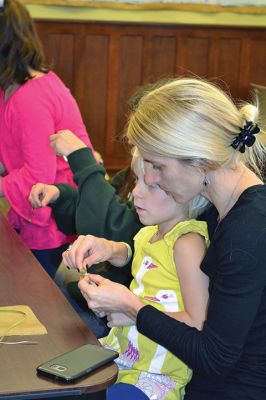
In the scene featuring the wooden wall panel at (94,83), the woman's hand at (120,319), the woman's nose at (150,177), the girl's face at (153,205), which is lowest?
the wooden wall panel at (94,83)

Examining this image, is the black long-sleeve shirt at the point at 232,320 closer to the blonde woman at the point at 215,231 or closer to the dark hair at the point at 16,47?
the blonde woman at the point at 215,231

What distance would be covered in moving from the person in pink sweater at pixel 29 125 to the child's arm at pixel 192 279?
1129mm

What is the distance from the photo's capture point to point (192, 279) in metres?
1.57

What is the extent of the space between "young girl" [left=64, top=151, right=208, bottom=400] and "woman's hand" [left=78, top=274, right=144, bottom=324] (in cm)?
4

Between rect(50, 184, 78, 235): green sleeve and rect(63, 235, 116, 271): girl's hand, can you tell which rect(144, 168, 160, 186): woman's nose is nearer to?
rect(63, 235, 116, 271): girl's hand

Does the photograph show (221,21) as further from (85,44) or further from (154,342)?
(154,342)

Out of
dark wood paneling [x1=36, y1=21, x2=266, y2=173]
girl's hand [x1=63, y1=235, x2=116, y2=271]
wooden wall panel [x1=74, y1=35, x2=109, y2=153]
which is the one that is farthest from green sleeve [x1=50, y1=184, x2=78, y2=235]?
wooden wall panel [x1=74, y1=35, x2=109, y2=153]

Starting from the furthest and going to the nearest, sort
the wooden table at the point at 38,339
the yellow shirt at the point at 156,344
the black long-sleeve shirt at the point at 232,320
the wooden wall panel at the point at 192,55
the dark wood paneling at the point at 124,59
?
the wooden wall panel at the point at 192,55, the dark wood paneling at the point at 124,59, the yellow shirt at the point at 156,344, the black long-sleeve shirt at the point at 232,320, the wooden table at the point at 38,339

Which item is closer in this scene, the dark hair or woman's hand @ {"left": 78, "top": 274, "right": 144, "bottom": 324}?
woman's hand @ {"left": 78, "top": 274, "right": 144, "bottom": 324}

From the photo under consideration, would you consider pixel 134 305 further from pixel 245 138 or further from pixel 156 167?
pixel 245 138

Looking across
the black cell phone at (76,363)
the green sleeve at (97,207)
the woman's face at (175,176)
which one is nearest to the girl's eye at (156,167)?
the woman's face at (175,176)

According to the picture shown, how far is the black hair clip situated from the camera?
151cm

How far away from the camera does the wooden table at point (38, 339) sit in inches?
49.2

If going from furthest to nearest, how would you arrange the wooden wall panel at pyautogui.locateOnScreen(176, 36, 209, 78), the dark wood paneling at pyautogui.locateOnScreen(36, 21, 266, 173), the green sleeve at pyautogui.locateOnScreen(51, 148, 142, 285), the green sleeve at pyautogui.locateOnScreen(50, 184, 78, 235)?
the wooden wall panel at pyautogui.locateOnScreen(176, 36, 209, 78) → the dark wood paneling at pyautogui.locateOnScreen(36, 21, 266, 173) → the green sleeve at pyautogui.locateOnScreen(50, 184, 78, 235) → the green sleeve at pyautogui.locateOnScreen(51, 148, 142, 285)
